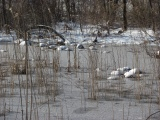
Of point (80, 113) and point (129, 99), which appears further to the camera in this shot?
point (129, 99)

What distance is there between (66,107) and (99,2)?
31.8 feet

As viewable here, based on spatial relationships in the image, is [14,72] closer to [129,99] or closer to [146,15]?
[129,99]

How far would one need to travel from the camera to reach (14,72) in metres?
3.16

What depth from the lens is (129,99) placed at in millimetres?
2344

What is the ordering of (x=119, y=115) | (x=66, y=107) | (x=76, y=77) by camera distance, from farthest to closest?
1. (x=76, y=77)
2. (x=66, y=107)
3. (x=119, y=115)

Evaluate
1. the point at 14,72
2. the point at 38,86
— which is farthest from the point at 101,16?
the point at 38,86

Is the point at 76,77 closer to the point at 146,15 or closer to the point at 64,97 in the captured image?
the point at 64,97

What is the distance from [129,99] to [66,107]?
458mm

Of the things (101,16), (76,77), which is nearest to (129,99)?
(76,77)

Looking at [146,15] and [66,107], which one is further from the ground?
[146,15]

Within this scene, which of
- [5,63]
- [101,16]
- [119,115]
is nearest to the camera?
[119,115]

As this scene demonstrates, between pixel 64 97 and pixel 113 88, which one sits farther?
Result: pixel 113 88

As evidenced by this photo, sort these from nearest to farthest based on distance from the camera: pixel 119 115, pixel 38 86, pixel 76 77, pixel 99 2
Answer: pixel 119 115, pixel 38 86, pixel 76 77, pixel 99 2

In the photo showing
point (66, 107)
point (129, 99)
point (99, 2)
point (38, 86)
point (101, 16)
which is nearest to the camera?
point (66, 107)
